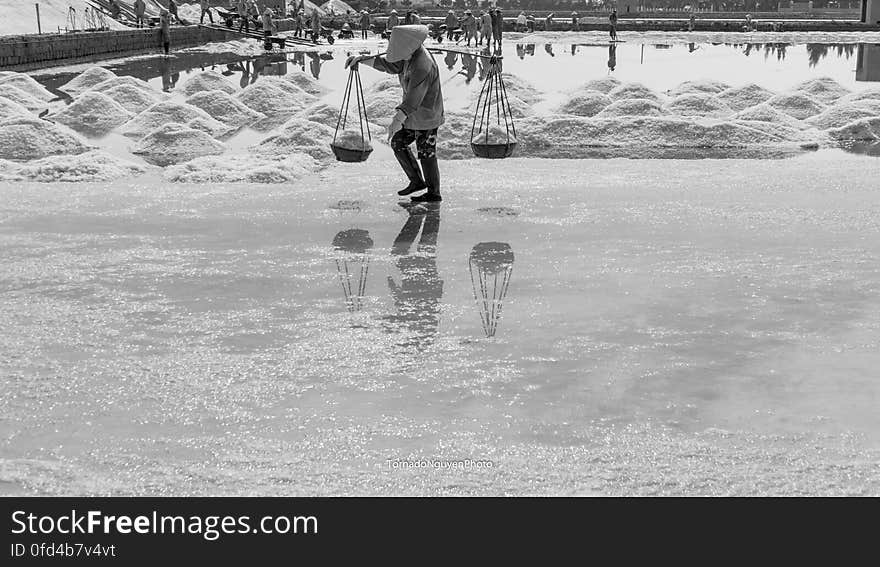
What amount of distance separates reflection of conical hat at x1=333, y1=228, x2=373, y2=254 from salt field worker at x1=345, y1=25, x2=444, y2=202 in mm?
1056

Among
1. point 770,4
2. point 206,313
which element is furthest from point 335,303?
point 770,4

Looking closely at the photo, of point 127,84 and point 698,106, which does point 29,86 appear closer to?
point 127,84

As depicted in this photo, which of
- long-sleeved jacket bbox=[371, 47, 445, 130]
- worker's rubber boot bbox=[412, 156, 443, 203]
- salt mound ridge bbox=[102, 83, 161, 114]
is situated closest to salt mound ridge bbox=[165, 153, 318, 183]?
worker's rubber boot bbox=[412, 156, 443, 203]

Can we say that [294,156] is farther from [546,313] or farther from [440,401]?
[440,401]

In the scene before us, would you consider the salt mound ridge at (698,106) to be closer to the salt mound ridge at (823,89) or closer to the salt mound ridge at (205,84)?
the salt mound ridge at (823,89)

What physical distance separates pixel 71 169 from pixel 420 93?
3.04 metres

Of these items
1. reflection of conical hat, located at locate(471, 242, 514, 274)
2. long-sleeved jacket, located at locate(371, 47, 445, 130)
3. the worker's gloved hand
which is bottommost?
reflection of conical hat, located at locate(471, 242, 514, 274)

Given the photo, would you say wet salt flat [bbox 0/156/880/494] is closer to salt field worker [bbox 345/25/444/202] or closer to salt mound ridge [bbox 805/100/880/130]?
salt field worker [bbox 345/25/444/202]

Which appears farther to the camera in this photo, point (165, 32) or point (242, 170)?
point (165, 32)

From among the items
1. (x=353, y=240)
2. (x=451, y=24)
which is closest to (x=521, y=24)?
(x=451, y=24)

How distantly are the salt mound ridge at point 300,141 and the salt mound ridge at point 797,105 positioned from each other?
18.5ft

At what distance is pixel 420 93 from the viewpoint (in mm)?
7297

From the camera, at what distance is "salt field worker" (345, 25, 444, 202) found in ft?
23.7

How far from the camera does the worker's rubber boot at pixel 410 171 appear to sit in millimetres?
7562
